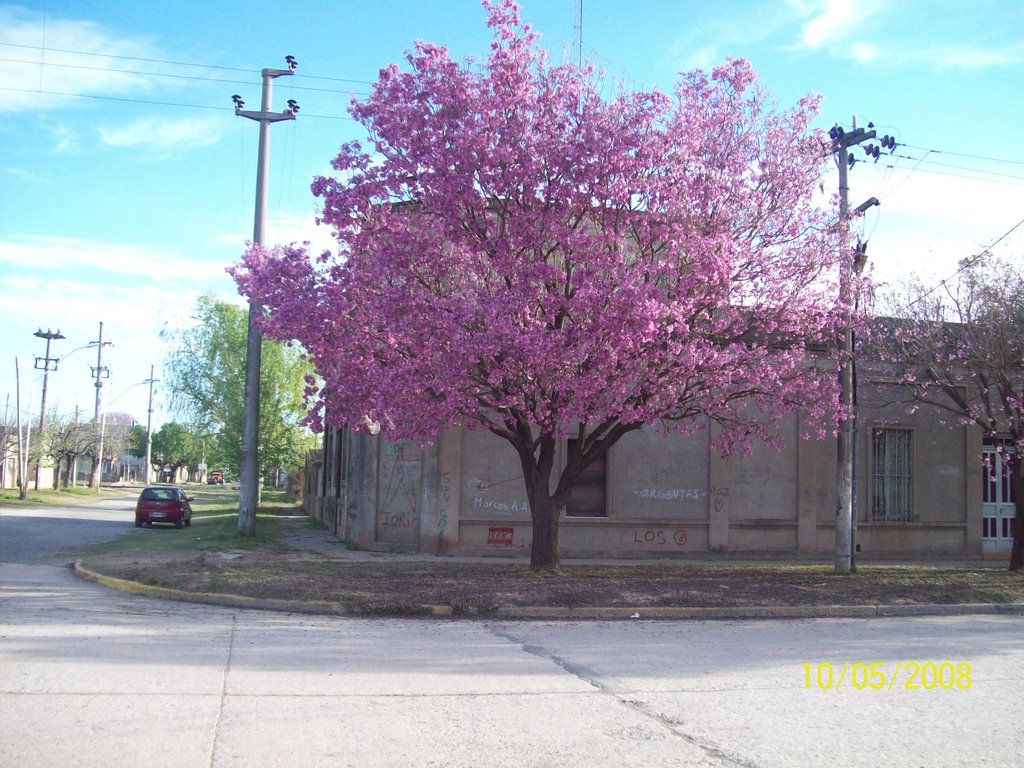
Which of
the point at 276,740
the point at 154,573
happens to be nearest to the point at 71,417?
the point at 154,573

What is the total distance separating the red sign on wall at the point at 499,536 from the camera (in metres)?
19.2

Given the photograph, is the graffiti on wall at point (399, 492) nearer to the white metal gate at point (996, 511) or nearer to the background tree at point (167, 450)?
the white metal gate at point (996, 511)

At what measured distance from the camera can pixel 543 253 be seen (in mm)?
14141

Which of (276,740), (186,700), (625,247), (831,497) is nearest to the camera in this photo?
(276,740)

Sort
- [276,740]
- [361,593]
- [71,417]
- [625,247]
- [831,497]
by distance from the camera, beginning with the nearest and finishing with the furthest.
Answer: [276,740]
[361,593]
[625,247]
[831,497]
[71,417]

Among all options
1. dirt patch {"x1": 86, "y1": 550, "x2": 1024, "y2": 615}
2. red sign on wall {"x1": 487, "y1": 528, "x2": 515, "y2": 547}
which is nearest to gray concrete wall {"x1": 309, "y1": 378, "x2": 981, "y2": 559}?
Result: red sign on wall {"x1": 487, "y1": 528, "x2": 515, "y2": 547}

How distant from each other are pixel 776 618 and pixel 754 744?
7.26 m

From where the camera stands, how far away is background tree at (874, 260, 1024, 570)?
16750 mm

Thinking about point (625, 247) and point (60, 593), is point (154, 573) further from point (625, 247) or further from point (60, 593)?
point (625, 247)

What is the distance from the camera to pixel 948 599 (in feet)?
47.0

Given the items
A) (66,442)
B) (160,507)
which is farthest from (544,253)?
(66,442)

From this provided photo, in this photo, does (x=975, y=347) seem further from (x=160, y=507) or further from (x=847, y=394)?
(x=160, y=507)

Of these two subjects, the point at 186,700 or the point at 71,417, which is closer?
the point at 186,700
